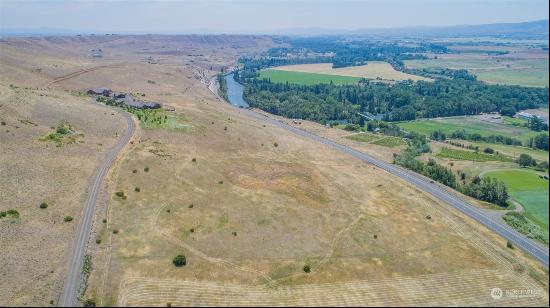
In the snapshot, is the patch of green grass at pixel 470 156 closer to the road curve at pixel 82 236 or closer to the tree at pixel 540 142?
the tree at pixel 540 142

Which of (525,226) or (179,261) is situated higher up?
(179,261)

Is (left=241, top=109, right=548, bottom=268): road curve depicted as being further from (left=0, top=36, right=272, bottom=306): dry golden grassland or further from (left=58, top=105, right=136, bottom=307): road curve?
(left=0, top=36, right=272, bottom=306): dry golden grassland

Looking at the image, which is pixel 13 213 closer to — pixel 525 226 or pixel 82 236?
pixel 82 236

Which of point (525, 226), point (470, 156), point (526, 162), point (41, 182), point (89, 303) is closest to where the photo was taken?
point (89, 303)

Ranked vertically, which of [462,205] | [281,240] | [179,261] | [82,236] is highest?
[82,236]

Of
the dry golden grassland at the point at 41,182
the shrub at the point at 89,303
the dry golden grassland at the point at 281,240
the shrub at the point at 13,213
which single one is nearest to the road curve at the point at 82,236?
the dry golden grassland at the point at 41,182

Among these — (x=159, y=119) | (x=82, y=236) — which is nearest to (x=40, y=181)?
→ (x=82, y=236)

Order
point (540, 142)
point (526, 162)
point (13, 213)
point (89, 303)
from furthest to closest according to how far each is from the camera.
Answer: point (540, 142)
point (526, 162)
point (13, 213)
point (89, 303)

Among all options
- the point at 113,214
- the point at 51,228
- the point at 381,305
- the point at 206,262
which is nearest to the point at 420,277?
the point at 381,305
